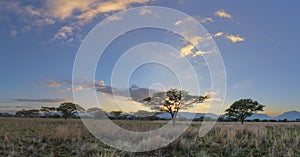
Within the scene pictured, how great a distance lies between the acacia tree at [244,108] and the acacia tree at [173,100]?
1071 centimetres

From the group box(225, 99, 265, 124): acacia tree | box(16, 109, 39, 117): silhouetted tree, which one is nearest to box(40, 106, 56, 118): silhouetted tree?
box(16, 109, 39, 117): silhouetted tree

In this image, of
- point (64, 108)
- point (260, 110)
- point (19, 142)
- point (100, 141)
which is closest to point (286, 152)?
point (100, 141)

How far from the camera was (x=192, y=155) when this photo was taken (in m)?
9.55

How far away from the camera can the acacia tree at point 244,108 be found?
152 ft

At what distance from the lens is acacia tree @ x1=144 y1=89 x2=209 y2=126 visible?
38031 mm

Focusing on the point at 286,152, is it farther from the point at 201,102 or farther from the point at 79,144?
the point at 201,102

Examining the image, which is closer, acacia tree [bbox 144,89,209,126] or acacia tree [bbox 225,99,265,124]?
acacia tree [bbox 144,89,209,126]

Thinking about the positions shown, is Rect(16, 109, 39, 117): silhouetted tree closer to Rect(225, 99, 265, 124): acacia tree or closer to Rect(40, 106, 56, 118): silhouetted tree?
Rect(40, 106, 56, 118): silhouetted tree

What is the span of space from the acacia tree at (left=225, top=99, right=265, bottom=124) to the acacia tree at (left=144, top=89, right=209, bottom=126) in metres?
10.7

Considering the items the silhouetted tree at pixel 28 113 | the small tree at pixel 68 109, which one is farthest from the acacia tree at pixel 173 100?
the silhouetted tree at pixel 28 113

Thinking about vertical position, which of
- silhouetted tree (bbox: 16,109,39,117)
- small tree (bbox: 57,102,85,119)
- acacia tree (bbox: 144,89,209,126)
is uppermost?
acacia tree (bbox: 144,89,209,126)

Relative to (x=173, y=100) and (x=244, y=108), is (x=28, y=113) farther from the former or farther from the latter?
(x=244, y=108)

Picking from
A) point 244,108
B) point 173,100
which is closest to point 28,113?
point 173,100

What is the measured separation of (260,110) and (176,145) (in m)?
40.8
